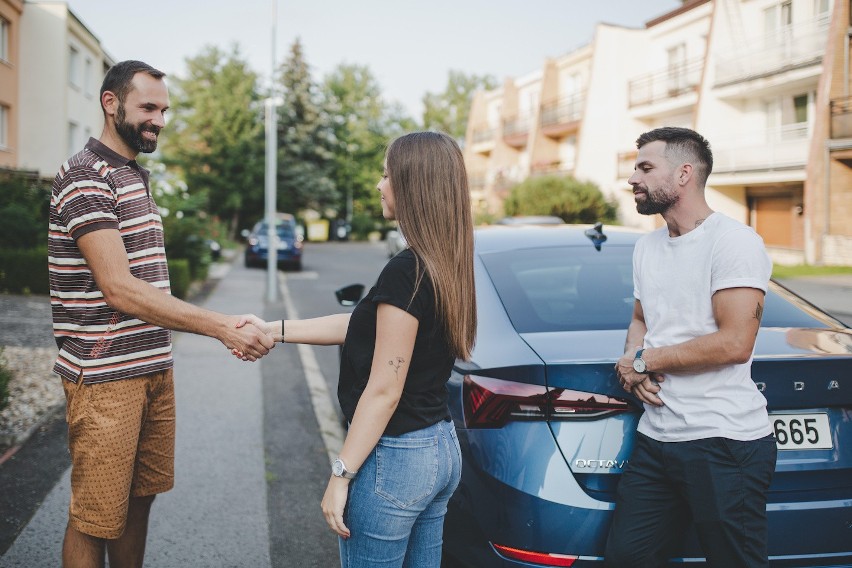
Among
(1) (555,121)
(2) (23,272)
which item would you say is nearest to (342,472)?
(2) (23,272)

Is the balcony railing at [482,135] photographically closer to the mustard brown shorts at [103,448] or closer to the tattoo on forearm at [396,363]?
the mustard brown shorts at [103,448]

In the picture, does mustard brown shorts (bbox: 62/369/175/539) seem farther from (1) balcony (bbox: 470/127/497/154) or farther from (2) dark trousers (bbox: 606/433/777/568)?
(1) balcony (bbox: 470/127/497/154)

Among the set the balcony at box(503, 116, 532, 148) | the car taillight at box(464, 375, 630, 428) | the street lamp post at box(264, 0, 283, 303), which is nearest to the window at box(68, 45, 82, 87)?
the street lamp post at box(264, 0, 283, 303)

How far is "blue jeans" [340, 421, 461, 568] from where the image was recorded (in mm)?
2037

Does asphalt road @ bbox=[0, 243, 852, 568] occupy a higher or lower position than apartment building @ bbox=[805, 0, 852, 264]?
lower

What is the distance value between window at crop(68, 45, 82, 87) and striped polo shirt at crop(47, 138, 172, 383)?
3189 centimetres

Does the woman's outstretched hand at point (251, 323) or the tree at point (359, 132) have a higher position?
the tree at point (359, 132)

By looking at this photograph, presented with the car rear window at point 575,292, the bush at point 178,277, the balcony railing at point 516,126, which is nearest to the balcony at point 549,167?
the balcony railing at point 516,126

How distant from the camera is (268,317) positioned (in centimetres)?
1368

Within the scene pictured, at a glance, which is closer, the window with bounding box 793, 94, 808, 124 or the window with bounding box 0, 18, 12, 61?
the window with bounding box 0, 18, 12, 61

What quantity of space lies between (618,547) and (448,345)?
0.93 meters

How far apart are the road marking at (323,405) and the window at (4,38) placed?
2214 cm

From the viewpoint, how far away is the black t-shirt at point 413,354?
2016mm

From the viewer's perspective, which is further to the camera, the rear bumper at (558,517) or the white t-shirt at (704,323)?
the rear bumper at (558,517)
